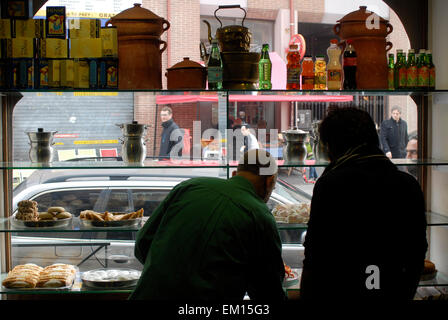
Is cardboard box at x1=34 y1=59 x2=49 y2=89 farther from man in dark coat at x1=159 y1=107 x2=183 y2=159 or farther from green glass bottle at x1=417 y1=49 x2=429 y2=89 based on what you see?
green glass bottle at x1=417 y1=49 x2=429 y2=89

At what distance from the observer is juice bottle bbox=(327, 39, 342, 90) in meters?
2.95

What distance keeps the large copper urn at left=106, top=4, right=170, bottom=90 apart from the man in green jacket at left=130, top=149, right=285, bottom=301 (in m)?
1.22

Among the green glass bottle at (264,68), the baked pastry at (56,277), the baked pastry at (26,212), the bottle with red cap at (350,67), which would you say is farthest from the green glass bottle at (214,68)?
the baked pastry at (56,277)

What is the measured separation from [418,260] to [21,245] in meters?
2.59

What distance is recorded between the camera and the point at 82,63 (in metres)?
2.84

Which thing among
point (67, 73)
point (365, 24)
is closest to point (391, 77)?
point (365, 24)

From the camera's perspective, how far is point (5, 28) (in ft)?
9.35

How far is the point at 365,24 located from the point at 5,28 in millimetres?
2109

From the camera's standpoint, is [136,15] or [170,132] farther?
[170,132]

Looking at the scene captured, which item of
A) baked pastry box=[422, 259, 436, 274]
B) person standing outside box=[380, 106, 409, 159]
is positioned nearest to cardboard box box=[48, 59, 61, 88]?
person standing outside box=[380, 106, 409, 159]

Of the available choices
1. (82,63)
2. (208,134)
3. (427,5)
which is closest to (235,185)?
(82,63)

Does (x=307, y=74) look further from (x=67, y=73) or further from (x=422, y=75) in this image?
(x=67, y=73)

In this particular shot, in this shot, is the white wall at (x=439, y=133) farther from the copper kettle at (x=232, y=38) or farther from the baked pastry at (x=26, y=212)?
the baked pastry at (x=26, y=212)
